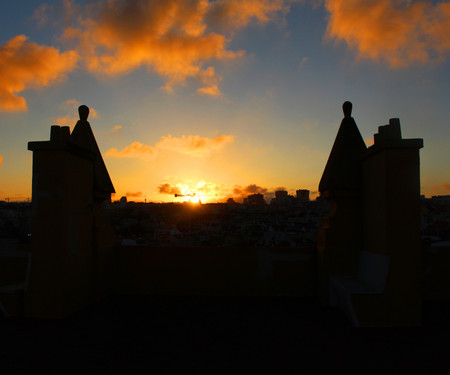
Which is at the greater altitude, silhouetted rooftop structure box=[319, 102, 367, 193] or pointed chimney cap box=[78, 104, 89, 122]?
pointed chimney cap box=[78, 104, 89, 122]

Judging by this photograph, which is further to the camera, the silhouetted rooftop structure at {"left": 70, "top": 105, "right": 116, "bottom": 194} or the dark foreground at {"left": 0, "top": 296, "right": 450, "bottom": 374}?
the silhouetted rooftop structure at {"left": 70, "top": 105, "right": 116, "bottom": 194}

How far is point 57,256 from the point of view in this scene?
4969mm

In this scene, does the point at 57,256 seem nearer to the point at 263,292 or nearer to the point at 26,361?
the point at 26,361

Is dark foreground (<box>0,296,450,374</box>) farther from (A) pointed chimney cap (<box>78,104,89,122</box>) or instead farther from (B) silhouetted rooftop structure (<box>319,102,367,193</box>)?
(A) pointed chimney cap (<box>78,104,89,122</box>)

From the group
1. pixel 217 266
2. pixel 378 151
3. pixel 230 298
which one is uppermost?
pixel 378 151

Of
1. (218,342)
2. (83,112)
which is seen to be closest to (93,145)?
(83,112)

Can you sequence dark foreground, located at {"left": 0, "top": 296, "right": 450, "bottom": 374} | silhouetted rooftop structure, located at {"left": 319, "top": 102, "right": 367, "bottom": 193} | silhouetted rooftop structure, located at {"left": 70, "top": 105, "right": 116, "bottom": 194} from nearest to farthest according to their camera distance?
dark foreground, located at {"left": 0, "top": 296, "right": 450, "bottom": 374}
silhouetted rooftop structure, located at {"left": 319, "top": 102, "right": 367, "bottom": 193}
silhouetted rooftop structure, located at {"left": 70, "top": 105, "right": 116, "bottom": 194}

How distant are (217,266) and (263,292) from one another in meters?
0.91

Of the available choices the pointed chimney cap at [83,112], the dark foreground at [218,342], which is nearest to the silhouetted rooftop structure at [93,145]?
the pointed chimney cap at [83,112]

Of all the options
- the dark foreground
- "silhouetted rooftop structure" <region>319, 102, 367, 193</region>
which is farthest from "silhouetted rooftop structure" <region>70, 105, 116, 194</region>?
"silhouetted rooftop structure" <region>319, 102, 367, 193</region>

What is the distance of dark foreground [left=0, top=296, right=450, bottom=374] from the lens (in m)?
3.46

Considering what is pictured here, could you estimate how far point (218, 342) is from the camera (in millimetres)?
4078

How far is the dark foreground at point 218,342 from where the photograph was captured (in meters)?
3.46

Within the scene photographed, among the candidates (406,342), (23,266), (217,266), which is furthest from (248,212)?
(406,342)
